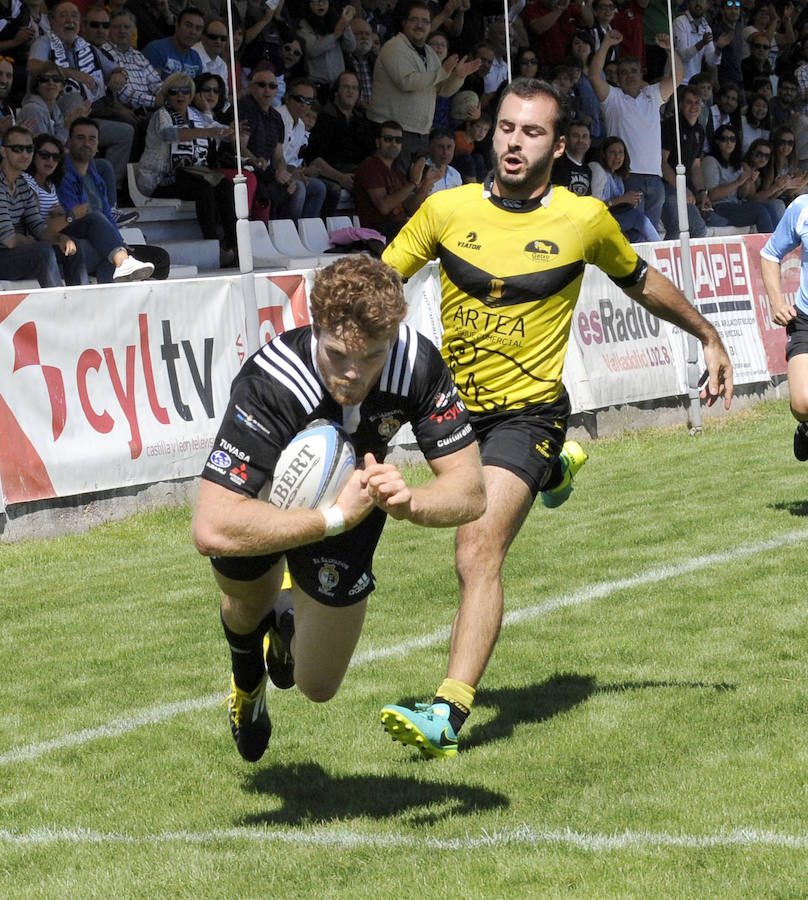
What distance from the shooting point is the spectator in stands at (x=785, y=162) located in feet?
70.5

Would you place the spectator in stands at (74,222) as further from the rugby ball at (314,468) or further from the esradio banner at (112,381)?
the rugby ball at (314,468)

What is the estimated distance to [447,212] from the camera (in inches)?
249

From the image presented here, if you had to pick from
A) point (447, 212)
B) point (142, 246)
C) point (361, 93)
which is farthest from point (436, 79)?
point (447, 212)

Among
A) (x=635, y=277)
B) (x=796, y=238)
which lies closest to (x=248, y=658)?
(x=635, y=277)

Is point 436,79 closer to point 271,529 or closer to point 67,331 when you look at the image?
point 67,331

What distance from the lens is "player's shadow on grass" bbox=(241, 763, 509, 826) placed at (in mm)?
4871

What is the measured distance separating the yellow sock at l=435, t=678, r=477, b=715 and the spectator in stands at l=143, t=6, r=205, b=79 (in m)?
10.6

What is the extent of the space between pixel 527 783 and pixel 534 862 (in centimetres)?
80

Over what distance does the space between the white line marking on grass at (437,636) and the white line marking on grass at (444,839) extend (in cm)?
102

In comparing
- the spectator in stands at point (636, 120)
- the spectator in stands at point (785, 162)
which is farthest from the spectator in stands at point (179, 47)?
the spectator in stands at point (785, 162)

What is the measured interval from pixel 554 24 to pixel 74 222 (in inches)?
324

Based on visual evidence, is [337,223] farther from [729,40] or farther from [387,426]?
[387,426]

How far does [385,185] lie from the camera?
15.7 m

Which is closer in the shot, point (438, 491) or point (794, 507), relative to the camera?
point (438, 491)
